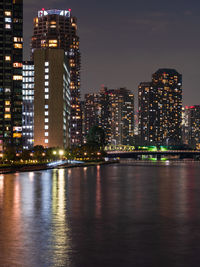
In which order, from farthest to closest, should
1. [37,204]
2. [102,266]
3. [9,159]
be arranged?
[9,159]
[37,204]
[102,266]

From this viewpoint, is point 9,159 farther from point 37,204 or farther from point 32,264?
point 32,264

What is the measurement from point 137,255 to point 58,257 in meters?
2.56

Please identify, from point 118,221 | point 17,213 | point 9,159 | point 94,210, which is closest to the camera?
point 118,221

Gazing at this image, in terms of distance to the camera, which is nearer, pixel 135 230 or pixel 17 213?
pixel 135 230

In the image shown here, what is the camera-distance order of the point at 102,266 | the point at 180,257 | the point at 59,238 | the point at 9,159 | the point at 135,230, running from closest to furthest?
the point at 102,266, the point at 180,257, the point at 59,238, the point at 135,230, the point at 9,159

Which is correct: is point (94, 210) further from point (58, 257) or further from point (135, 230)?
Answer: point (58, 257)

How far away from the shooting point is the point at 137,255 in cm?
1642

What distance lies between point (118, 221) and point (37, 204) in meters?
9.58

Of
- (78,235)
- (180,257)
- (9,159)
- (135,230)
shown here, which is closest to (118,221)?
(135,230)

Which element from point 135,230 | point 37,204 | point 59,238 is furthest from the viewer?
point 37,204

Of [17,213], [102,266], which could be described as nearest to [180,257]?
[102,266]

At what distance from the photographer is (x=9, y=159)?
11950 centimetres

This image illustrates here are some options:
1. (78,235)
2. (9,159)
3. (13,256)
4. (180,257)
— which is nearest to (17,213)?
(78,235)

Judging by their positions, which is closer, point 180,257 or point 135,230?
point 180,257
